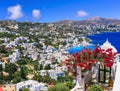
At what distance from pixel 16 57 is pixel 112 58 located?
173ft

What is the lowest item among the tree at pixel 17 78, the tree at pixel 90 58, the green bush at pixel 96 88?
the tree at pixel 17 78

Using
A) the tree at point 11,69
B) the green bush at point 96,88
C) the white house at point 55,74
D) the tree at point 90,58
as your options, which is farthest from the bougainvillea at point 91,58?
the tree at point 11,69

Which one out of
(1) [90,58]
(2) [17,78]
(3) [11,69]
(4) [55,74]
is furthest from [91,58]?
(3) [11,69]

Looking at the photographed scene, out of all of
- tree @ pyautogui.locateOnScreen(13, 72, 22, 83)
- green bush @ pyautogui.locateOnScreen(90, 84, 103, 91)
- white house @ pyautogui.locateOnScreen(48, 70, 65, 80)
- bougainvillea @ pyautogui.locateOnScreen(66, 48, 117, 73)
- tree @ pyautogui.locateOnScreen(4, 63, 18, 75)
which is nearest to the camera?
green bush @ pyautogui.locateOnScreen(90, 84, 103, 91)


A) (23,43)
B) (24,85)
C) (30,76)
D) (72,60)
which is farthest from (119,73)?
(23,43)

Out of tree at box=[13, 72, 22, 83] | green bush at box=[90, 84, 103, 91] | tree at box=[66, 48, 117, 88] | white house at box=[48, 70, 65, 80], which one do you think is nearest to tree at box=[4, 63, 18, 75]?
tree at box=[13, 72, 22, 83]

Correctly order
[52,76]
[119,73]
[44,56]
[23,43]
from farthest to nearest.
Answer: [23,43]
[44,56]
[52,76]
[119,73]

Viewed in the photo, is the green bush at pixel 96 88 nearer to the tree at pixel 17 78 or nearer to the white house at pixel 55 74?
the tree at pixel 17 78

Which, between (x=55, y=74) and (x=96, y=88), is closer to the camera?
(x=96, y=88)

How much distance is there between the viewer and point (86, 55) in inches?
422

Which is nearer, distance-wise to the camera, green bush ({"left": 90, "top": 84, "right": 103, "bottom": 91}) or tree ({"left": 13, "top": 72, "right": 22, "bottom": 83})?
green bush ({"left": 90, "top": 84, "right": 103, "bottom": 91})

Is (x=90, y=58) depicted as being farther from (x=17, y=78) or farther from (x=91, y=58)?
(x=17, y=78)

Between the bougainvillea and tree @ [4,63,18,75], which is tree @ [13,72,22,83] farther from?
the bougainvillea

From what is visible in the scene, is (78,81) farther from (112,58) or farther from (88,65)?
(112,58)
